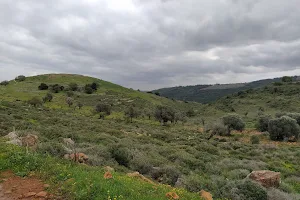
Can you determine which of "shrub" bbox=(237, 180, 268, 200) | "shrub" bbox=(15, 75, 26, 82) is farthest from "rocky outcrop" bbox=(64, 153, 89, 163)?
"shrub" bbox=(15, 75, 26, 82)

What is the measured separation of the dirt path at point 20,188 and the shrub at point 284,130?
3932cm

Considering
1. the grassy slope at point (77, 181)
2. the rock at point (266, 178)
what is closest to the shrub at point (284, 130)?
the rock at point (266, 178)

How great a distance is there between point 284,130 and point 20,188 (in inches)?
1589

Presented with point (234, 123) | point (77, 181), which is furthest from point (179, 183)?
point (234, 123)

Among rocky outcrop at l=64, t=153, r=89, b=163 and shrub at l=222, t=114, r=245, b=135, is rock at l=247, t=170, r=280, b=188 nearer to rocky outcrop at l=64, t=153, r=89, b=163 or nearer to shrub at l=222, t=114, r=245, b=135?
rocky outcrop at l=64, t=153, r=89, b=163

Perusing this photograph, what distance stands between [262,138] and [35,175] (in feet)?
130

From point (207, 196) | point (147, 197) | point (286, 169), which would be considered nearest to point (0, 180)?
point (147, 197)

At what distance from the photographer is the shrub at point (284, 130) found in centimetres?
4069

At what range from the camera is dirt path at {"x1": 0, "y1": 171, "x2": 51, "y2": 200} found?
832cm

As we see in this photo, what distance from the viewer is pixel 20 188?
8.92 m

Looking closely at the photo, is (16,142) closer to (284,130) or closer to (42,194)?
(42,194)

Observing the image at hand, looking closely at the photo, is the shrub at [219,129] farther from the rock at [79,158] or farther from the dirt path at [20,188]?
the dirt path at [20,188]

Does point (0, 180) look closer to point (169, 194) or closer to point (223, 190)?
point (169, 194)

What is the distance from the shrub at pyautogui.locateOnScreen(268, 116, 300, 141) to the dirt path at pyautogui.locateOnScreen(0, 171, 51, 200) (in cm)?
3932
